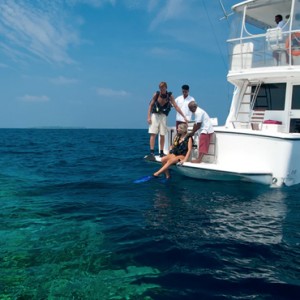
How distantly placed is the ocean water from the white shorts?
6.97 ft

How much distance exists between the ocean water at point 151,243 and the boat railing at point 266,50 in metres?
3.66

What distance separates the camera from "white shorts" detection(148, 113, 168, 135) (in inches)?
390

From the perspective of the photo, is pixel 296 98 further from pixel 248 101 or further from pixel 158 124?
pixel 158 124

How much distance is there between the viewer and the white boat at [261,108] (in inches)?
317

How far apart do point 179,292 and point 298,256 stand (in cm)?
180

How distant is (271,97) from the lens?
33.4 feet

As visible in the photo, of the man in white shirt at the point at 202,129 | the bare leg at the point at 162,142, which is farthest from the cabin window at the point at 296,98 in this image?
the bare leg at the point at 162,142

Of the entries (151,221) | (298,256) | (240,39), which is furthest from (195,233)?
(240,39)

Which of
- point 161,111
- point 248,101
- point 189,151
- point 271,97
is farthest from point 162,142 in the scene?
point 271,97

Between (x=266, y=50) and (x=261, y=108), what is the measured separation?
5.77 ft

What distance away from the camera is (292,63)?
9.20m

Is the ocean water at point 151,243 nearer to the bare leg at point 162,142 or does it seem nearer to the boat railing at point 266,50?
the bare leg at point 162,142

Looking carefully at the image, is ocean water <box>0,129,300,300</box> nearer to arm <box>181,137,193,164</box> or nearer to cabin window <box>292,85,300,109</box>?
arm <box>181,137,193,164</box>

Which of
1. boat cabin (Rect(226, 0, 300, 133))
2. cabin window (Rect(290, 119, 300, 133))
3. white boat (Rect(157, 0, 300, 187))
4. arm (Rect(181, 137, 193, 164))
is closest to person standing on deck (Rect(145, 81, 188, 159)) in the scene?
white boat (Rect(157, 0, 300, 187))
